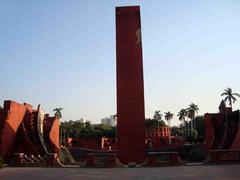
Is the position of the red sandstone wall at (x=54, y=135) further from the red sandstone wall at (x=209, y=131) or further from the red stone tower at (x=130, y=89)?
the red sandstone wall at (x=209, y=131)

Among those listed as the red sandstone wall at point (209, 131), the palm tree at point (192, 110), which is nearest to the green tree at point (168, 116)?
the palm tree at point (192, 110)

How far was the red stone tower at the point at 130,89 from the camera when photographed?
22.0 metres

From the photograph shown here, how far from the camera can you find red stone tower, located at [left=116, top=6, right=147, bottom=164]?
22.0 meters

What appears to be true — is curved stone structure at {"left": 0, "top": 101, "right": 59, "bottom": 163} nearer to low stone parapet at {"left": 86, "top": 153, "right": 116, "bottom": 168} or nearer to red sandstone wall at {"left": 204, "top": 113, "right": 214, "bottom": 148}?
low stone parapet at {"left": 86, "top": 153, "right": 116, "bottom": 168}

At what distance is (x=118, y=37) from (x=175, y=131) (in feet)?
234

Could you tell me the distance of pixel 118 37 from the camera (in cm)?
2312

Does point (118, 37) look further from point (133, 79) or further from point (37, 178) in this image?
point (37, 178)

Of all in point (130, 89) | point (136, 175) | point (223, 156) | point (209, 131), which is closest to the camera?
point (136, 175)

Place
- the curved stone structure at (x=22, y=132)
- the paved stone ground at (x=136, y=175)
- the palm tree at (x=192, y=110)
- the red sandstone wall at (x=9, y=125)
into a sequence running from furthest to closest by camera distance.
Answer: the palm tree at (x=192, y=110) → the curved stone structure at (x=22, y=132) → the red sandstone wall at (x=9, y=125) → the paved stone ground at (x=136, y=175)

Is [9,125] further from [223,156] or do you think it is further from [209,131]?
[209,131]

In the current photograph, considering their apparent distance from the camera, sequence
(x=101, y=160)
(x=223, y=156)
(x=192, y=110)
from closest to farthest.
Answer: (x=101, y=160) < (x=223, y=156) < (x=192, y=110)

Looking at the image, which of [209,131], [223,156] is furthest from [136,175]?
[209,131]

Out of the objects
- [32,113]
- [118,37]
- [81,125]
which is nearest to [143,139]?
[118,37]

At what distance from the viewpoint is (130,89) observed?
22.4m
